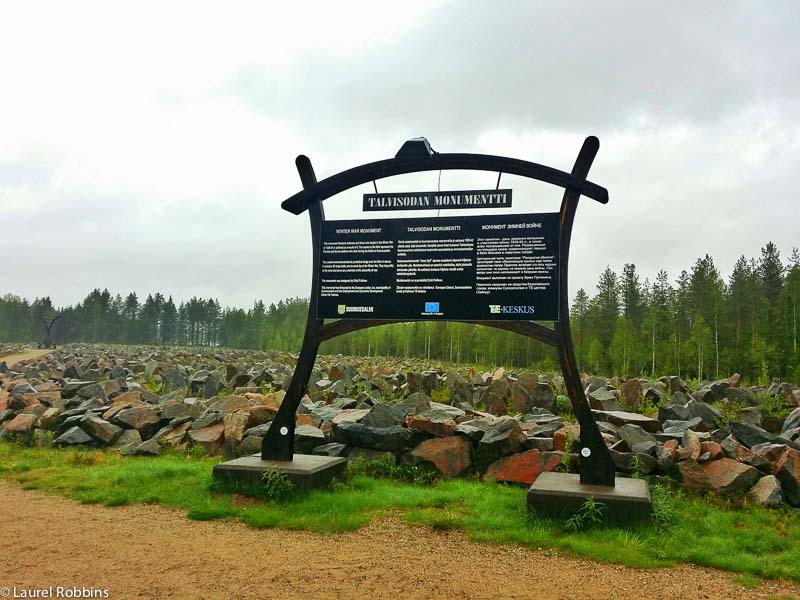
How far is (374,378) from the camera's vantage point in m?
21.5

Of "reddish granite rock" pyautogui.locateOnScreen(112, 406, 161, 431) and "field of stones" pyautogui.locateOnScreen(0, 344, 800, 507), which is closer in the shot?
"field of stones" pyautogui.locateOnScreen(0, 344, 800, 507)

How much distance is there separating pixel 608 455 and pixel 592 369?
2298 inches

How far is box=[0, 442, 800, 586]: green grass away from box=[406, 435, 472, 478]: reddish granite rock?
16.1 inches

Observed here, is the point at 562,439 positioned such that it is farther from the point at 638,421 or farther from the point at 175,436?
the point at 175,436

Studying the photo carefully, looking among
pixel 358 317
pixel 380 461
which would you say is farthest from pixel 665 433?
pixel 358 317

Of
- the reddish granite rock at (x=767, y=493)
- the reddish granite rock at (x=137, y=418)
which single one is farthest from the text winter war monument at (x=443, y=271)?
the reddish granite rock at (x=137, y=418)

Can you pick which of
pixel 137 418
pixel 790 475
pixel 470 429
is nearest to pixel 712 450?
pixel 790 475

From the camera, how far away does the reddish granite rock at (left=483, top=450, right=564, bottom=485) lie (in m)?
9.12

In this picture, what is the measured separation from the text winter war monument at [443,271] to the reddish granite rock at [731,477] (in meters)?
1.56

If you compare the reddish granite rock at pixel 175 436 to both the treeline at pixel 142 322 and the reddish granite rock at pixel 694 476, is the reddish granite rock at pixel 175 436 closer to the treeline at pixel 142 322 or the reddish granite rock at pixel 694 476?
the reddish granite rock at pixel 694 476

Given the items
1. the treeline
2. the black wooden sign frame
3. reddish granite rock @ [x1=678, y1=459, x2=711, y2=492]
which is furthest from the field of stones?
the treeline

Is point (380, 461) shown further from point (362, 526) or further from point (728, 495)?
point (728, 495)

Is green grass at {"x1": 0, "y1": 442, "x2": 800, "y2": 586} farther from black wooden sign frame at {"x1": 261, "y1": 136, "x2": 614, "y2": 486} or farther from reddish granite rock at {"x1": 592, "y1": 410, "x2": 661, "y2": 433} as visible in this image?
reddish granite rock at {"x1": 592, "y1": 410, "x2": 661, "y2": 433}

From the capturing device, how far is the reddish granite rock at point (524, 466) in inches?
359
